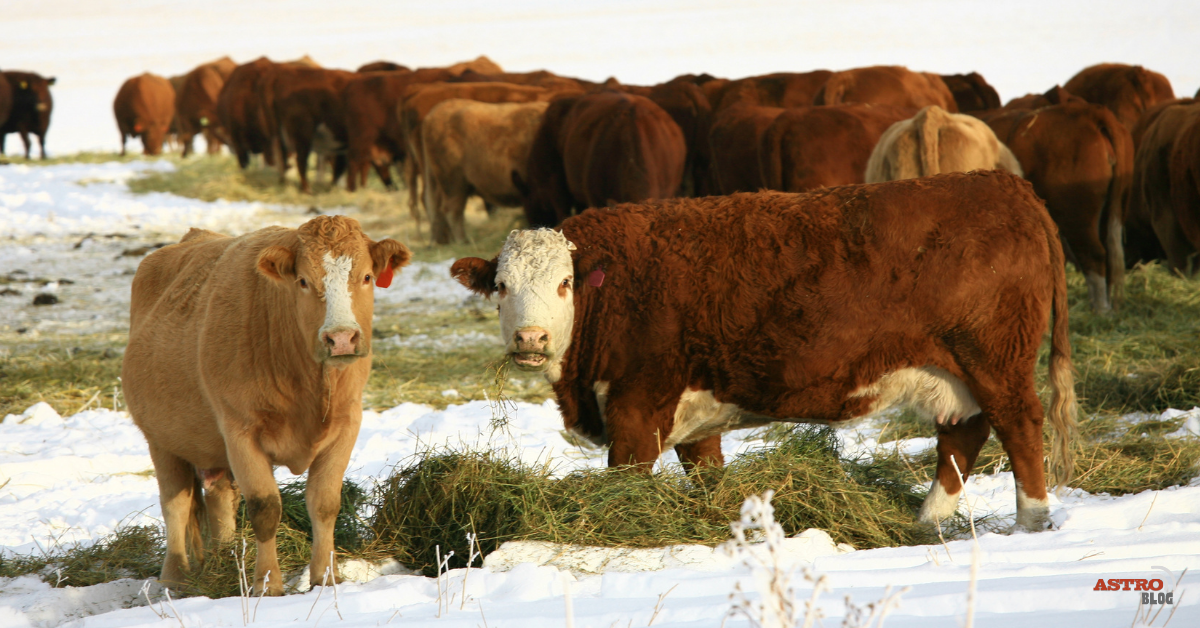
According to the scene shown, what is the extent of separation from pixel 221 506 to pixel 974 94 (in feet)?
48.7

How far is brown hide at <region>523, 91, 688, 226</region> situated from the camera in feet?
35.4

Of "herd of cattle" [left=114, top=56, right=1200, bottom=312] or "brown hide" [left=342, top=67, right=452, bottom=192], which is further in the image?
"brown hide" [left=342, top=67, right=452, bottom=192]

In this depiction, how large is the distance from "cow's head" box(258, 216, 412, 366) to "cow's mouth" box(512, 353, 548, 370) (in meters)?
0.74

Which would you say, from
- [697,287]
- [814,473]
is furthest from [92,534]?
[814,473]

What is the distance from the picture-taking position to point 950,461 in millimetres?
4414

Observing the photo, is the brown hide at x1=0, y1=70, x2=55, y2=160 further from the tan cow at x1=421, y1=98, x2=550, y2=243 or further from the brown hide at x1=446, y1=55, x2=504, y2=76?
the tan cow at x1=421, y1=98, x2=550, y2=243

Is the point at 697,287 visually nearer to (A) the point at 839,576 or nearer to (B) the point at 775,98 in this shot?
(A) the point at 839,576

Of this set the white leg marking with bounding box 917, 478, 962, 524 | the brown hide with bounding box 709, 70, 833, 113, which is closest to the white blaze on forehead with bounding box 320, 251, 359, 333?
the white leg marking with bounding box 917, 478, 962, 524

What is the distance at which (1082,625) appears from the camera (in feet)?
8.13

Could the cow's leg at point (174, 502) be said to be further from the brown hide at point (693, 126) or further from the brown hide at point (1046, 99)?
the brown hide at point (693, 126)

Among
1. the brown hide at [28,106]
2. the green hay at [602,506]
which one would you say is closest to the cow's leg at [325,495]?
the green hay at [602,506]

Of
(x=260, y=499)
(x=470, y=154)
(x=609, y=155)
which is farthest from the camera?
(x=470, y=154)

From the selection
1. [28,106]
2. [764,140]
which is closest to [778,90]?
[764,140]

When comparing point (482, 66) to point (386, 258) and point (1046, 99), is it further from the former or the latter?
point (386, 258)
